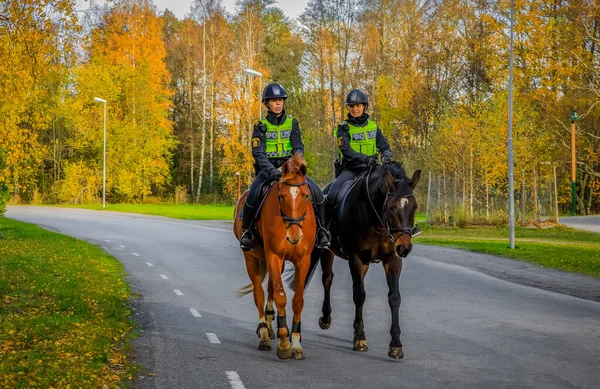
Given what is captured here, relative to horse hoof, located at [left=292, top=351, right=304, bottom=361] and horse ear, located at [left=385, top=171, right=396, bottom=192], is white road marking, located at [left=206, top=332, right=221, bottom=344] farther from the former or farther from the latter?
horse ear, located at [left=385, top=171, right=396, bottom=192]

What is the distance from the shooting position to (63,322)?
914cm

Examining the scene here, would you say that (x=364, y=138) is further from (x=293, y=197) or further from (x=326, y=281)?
(x=293, y=197)

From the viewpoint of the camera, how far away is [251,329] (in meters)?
9.22

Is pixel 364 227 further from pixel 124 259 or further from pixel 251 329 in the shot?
pixel 124 259

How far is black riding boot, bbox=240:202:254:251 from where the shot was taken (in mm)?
8062

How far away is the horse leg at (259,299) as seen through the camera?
7844 mm

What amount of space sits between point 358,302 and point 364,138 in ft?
7.26

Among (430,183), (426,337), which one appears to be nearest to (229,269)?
(426,337)

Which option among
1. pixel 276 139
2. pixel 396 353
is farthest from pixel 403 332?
pixel 276 139

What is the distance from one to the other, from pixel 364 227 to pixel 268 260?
120 centimetres

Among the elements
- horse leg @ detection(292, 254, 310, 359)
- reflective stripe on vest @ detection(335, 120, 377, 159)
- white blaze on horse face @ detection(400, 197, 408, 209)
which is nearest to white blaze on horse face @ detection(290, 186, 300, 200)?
horse leg @ detection(292, 254, 310, 359)

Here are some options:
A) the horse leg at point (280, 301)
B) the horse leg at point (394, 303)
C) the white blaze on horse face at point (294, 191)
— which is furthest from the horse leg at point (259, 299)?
the white blaze on horse face at point (294, 191)

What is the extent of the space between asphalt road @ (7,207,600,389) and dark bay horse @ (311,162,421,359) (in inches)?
19.5

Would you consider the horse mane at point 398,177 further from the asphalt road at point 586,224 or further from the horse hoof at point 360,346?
the asphalt road at point 586,224
